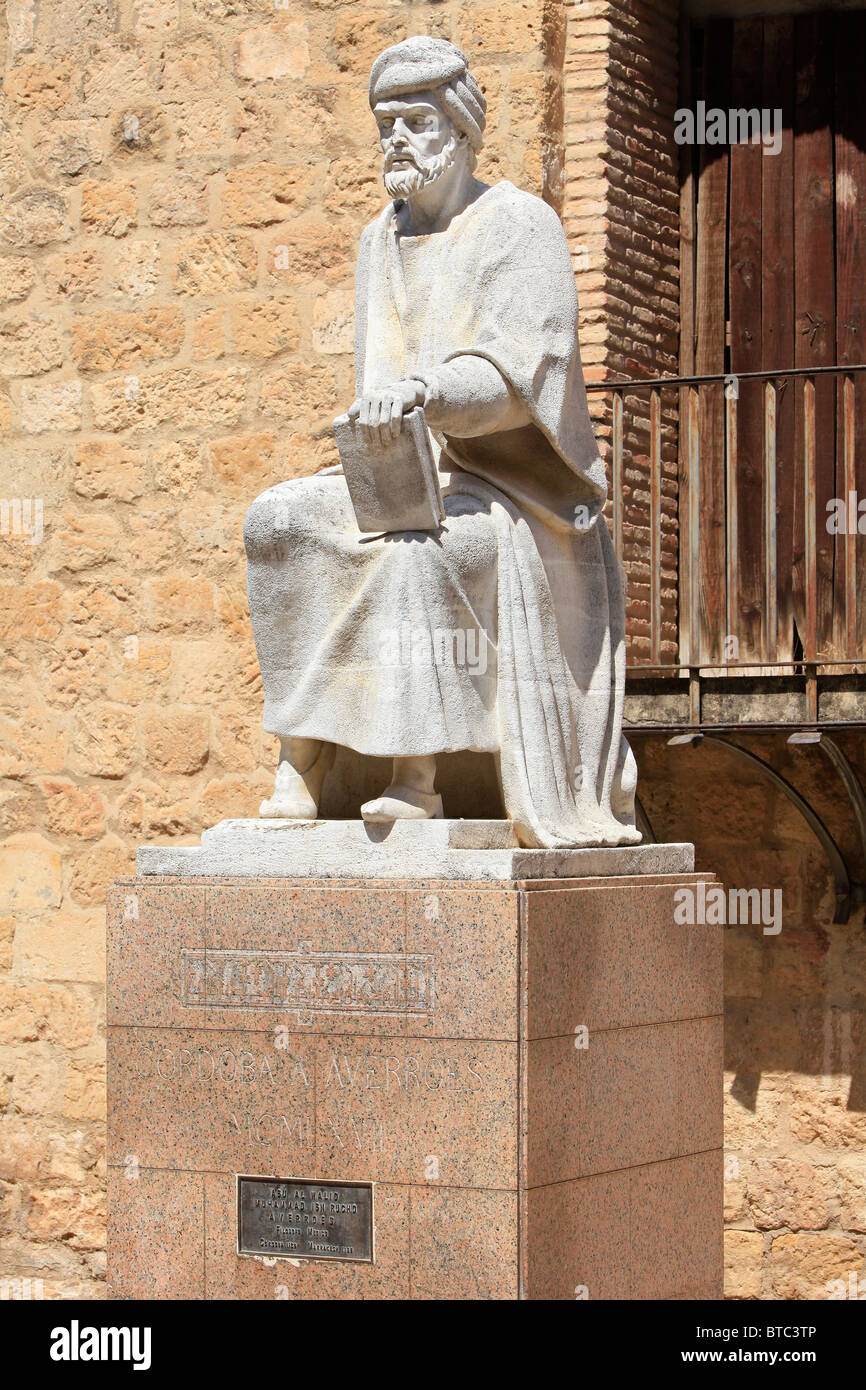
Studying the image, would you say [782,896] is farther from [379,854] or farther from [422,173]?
[422,173]

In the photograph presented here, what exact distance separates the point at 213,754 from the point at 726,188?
3.03 m

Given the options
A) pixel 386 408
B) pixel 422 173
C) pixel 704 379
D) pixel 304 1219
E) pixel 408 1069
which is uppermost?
pixel 704 379

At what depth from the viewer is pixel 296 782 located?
17.2 ft

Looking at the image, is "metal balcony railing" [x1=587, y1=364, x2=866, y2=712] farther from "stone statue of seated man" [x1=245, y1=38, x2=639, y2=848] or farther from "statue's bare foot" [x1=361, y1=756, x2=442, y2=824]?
"statue's bare foot" [x1=361, y1=756, x2=442, y2=824]

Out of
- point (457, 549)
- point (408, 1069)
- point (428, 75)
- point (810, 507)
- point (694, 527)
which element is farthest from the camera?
point (694, 527)

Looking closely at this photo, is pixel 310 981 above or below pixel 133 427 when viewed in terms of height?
below

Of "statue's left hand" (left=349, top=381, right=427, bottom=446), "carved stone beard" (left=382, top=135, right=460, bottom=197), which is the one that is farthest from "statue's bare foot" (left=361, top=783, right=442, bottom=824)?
"carved stone beard" (left=382, top=135, right=460, bottom=197)

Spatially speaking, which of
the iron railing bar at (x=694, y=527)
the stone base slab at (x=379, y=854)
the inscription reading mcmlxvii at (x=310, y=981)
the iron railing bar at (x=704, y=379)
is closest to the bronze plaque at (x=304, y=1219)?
the inscription reading mcmlxvii at (x=310, y=981)

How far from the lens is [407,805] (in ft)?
16.2

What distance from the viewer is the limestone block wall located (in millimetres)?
8117

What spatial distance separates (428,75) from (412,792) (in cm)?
177

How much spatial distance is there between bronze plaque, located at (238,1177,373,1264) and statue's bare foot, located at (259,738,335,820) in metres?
0.90

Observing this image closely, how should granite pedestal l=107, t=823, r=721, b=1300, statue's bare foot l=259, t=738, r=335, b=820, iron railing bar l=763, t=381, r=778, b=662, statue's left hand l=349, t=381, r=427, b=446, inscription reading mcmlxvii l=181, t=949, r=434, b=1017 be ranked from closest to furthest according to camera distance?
granite pedestal l=107, t=823, r=721, b=1300, inscription reading mcmlxvii l=181, t=949, r=434, b=1017, statue's left hand l=349, t=381, r=427, b=446, statue's bare foot l=259, t=738, r=335, b=820, iron railing bar l=763, t=381, r=778, b=662

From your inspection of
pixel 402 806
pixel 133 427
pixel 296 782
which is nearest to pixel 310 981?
pixel 402 806
